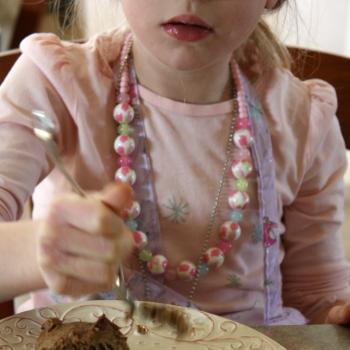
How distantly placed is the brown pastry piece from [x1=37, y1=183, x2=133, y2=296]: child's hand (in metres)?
0.04

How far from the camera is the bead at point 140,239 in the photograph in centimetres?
85

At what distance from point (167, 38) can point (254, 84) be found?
0.22 metres

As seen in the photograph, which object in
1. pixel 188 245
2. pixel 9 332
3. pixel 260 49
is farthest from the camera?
pixel 260 49

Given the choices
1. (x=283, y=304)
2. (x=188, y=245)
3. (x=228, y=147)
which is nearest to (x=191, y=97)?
(x=228, y=147)

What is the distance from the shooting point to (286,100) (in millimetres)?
971

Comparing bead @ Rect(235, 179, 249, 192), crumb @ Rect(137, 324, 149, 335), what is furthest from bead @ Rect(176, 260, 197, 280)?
crumb @ Rect(137, 324, 149, 335)

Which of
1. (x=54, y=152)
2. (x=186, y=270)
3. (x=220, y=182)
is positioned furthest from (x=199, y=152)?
(x=54, y=152)

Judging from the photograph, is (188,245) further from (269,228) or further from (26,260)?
(26,260)

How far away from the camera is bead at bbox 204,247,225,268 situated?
2.90 ft

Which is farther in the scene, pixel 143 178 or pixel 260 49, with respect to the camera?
pixel 260 49

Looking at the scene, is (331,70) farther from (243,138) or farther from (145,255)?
(145,255)

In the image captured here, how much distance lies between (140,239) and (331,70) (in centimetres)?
41

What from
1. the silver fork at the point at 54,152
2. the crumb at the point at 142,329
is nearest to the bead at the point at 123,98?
the silver fork at the point at 54,152

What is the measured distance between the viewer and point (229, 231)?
890 millimetres
